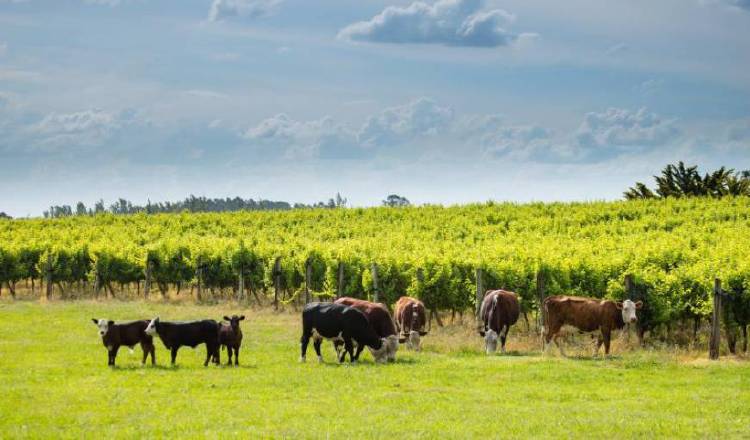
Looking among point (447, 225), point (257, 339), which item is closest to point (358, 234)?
point (447, 225)

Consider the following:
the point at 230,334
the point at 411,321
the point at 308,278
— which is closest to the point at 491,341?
the point at 411,321

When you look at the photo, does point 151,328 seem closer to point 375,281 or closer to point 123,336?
point 123,336

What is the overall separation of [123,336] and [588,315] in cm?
1358

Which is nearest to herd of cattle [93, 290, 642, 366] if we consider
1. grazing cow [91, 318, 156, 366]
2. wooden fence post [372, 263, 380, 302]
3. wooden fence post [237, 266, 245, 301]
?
grazing cow [91, 318, 156, 366]

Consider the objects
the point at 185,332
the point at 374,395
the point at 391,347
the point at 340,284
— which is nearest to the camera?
the point at 374,395

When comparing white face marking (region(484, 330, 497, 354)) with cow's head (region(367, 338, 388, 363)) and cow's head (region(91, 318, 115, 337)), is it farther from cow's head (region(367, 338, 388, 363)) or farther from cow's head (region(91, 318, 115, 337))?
cow's head (region(91, 318, 115, 337))

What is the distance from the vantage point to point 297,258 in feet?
151

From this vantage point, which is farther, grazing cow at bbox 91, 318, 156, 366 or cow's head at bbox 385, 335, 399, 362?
cow's head at bbox 385, 335, 399, 362

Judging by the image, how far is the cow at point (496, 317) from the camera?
27.4 m

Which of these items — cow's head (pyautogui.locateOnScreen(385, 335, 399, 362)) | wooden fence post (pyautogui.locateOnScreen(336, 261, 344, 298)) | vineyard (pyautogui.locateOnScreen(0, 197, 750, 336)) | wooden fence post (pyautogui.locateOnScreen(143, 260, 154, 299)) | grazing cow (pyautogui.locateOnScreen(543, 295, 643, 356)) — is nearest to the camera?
cow's head (pyautogui.locateOnScreen(385, 335, 399, 362))

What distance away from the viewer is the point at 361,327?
79.7 feet

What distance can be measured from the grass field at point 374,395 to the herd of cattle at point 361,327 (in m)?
0.65

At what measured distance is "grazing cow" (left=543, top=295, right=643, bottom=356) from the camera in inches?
1057

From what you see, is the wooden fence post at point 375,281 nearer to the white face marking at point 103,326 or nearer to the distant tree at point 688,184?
the white face marking at point 103,326
